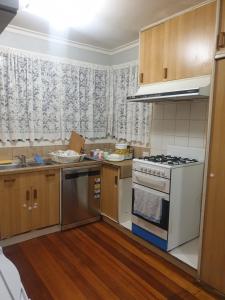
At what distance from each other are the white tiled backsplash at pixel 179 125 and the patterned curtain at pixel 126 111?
137 mm

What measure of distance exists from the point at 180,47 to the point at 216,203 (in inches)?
58.3

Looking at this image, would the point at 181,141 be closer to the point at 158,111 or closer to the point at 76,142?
the point at 158,111

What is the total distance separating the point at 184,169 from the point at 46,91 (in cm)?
197

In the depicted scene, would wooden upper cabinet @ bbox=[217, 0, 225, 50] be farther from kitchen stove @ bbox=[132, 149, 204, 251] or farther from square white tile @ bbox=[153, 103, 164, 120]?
square white tile @ bbox=[153, 103, 164, 120]

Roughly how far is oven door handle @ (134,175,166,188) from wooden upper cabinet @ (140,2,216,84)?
3.40ft

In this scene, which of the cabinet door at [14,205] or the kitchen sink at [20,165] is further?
the kitchen sink at [20,165]

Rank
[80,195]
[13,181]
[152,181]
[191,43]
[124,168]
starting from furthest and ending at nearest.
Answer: [80,195] < [124,168] < [13,181] < [152,181] < [191,43]

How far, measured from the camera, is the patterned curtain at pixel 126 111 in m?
3.12

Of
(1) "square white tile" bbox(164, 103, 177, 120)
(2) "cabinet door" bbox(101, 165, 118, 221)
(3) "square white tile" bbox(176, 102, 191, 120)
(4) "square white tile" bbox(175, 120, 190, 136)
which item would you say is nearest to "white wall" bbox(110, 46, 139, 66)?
(1) "square white tile" bbox(164, 103, 177, 120)

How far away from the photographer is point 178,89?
86.0 inches

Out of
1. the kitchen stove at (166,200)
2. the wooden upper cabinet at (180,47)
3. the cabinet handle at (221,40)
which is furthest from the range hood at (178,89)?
the kitchen stove at (166,200)

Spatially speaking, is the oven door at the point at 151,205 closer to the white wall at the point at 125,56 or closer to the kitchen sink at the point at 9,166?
the kitchen sink at the point at 9,166

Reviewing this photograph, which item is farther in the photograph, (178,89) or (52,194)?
(52,194)

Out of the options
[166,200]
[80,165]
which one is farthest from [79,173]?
[166,200]
